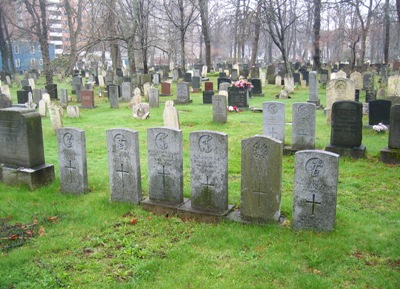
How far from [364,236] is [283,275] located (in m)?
1.53

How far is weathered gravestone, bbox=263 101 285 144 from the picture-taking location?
1019 cm

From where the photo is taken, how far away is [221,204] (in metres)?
6.34

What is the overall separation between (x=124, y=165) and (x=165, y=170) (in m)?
0.75

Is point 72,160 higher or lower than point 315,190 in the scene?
higher

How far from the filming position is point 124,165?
22.9ft

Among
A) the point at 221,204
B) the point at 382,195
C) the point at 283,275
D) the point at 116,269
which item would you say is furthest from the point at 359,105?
the point at 116,269

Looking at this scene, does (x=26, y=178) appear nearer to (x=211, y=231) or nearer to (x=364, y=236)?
(x=211, y=231)

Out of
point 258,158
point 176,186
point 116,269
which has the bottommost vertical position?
point 116,269

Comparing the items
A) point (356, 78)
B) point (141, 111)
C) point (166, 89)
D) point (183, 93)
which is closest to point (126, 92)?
point (166, 89)

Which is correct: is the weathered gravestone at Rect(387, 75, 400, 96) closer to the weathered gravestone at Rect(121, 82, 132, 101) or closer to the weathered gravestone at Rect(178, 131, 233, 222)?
the weathered gravestone at Rect(121, 82, 132, 101)

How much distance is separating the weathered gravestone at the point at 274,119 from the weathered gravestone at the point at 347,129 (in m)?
1.21

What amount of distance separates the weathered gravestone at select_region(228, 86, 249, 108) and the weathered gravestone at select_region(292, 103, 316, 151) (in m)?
7.73

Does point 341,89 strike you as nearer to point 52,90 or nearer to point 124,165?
point 124,165

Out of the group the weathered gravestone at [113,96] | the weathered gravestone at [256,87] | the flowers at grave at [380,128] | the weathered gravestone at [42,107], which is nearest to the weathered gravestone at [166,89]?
the weathered gravestone at [113,96]
